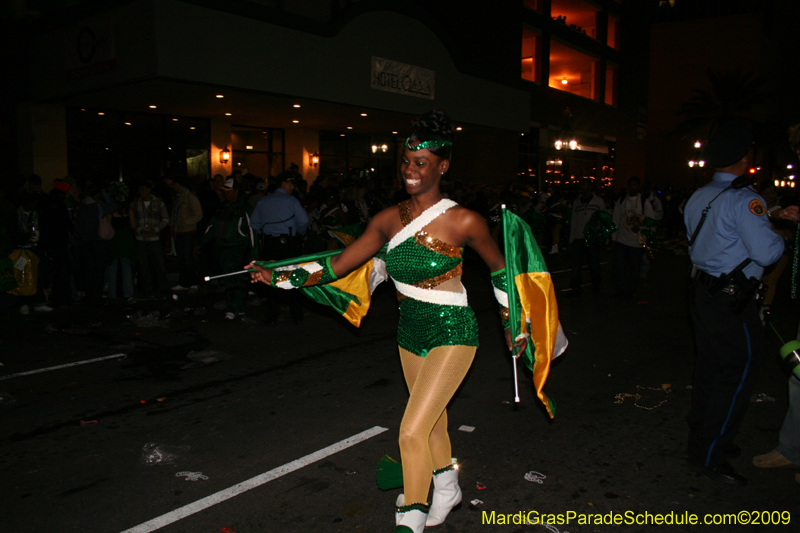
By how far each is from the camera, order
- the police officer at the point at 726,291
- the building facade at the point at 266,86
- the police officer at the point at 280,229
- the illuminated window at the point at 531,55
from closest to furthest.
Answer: the police officer at the point at 726,291 < the police officer at the point at 280,229 < the building facade at the point at 266,86 < the illuminated window at the point at 531,55

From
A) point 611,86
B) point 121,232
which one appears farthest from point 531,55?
point 121,232

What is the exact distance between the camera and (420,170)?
301 cm

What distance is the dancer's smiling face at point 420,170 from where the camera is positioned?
301cm

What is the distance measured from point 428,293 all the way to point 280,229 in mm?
5810

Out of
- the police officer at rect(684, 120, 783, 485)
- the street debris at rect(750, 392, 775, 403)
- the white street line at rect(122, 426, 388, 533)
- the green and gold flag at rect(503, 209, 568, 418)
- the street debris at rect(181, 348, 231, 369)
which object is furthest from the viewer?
the street debris at rect(181, 348, 231, 369)

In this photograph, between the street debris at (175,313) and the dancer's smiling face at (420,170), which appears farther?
the street debris at (175,313)

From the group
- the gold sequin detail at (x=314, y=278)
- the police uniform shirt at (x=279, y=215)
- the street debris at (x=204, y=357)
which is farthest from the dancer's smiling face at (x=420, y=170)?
the police uniform shirt at (x=279, y=215)

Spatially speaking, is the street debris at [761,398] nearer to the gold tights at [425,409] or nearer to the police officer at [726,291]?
the police officer at [726,291]

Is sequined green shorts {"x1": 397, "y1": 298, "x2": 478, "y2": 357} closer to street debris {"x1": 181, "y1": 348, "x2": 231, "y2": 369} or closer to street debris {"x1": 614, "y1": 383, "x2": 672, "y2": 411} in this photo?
street debris {"x1": 614, "y1": 383, "x2": 672, "y2": 411}

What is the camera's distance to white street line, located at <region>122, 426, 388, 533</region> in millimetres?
3348

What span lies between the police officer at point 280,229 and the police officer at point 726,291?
567cm

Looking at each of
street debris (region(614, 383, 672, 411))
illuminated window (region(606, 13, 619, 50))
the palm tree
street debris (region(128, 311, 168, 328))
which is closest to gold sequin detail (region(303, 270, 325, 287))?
street debris (region(614, 383, 672, 411))

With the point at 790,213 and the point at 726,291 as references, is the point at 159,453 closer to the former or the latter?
the point at 726,291

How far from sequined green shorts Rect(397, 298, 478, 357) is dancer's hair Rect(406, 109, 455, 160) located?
80 cm
